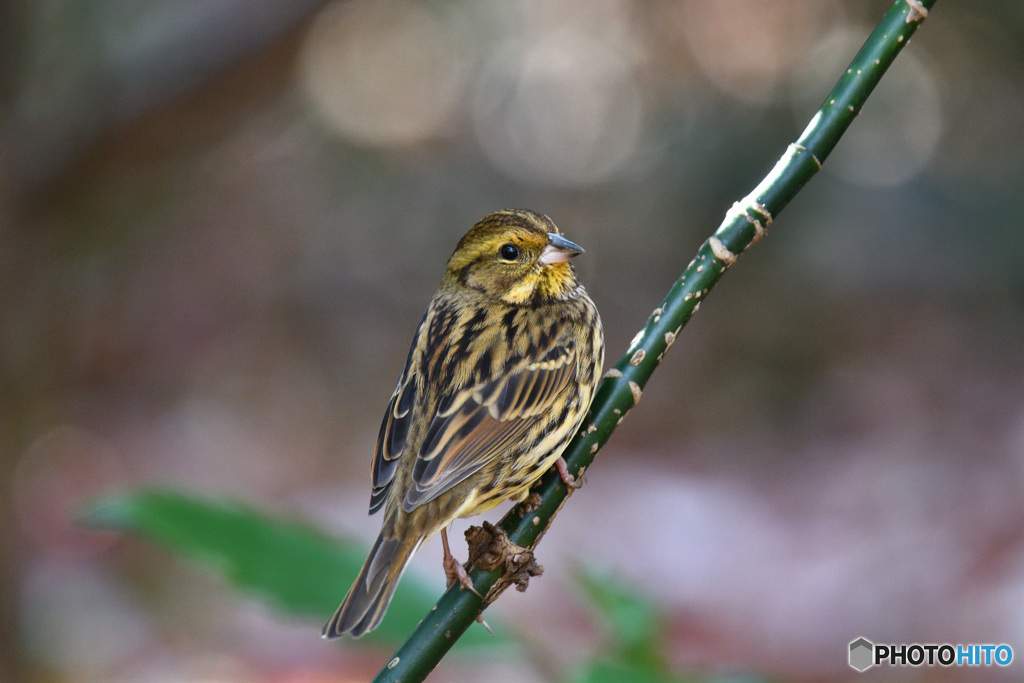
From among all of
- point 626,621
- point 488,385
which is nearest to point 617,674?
point 626,621

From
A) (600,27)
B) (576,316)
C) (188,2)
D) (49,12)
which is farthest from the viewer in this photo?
(600,27)

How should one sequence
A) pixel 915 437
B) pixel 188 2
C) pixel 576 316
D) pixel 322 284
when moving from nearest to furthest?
pixel 576 316, pixel 188 2, pixel 915 437, pixel 322 284

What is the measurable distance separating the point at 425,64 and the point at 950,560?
5609 mm

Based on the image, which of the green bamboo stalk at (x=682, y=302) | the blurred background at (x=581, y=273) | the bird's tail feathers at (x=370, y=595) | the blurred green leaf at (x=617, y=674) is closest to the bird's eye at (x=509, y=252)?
the green bamboo stalk at (x=682, y=302)

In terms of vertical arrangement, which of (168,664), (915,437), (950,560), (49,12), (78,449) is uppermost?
(49,12)

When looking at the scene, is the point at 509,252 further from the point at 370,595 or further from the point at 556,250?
the point at 370,595

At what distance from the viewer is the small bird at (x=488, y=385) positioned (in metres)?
2.53

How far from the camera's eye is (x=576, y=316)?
2.93 m

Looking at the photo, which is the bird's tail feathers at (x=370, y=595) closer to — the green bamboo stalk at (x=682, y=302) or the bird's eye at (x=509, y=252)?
the green bamboo stalk at (x=682, y=302)

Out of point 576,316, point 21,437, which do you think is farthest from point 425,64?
point 576,316

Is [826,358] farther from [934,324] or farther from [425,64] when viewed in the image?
[425,64]

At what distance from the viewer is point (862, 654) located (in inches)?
156

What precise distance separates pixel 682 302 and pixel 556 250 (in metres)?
0.76

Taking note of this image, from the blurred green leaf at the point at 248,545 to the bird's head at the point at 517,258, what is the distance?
1.02 metres
